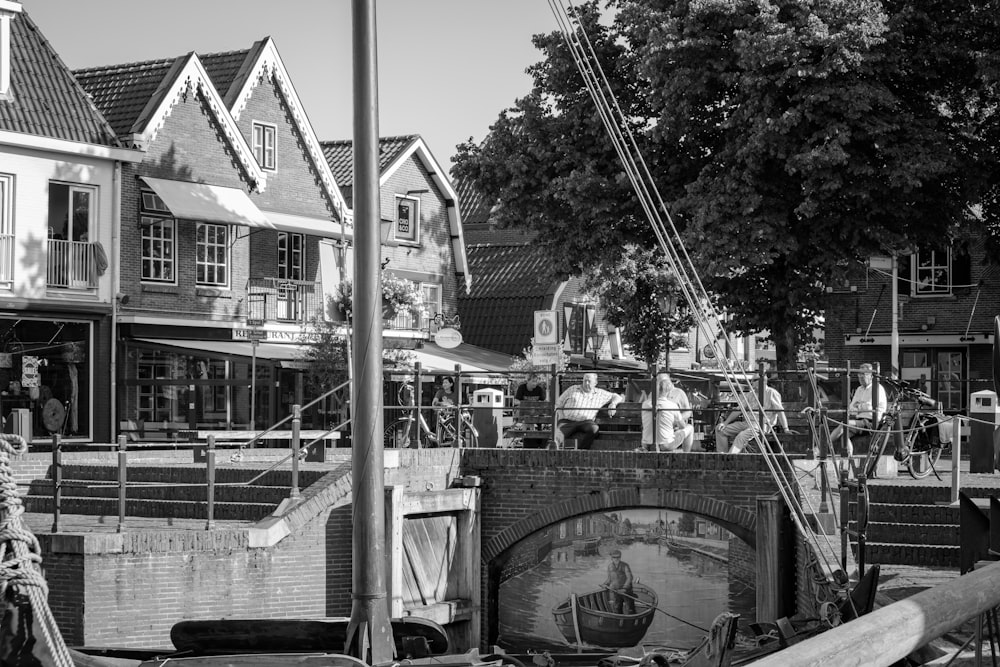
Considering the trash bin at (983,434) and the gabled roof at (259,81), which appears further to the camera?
the gabled roof at (259,81)

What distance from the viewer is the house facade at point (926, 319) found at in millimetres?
34597

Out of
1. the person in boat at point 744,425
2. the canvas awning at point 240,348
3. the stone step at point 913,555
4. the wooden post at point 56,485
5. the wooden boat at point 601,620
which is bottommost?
the wooden boat at point 601,620

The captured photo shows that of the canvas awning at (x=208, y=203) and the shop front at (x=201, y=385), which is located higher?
the canvas awning at (x=208, y=203)

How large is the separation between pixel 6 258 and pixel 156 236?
3993mm

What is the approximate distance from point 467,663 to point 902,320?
1125 inches

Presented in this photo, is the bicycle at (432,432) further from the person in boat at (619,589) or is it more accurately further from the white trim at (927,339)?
the white trim at (927,339)

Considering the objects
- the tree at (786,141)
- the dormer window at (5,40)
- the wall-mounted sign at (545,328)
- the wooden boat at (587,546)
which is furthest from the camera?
the dormer window at (5,40)

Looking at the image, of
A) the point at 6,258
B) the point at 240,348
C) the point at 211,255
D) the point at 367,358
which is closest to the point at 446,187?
the point at 211,255

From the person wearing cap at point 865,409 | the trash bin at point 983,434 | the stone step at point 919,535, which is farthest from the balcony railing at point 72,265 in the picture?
the stone step at point 919,535

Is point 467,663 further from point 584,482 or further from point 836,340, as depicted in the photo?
point 836,340

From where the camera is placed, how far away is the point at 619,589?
20469mm

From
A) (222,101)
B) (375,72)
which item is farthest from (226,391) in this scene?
(375,72)

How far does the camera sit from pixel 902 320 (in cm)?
3562

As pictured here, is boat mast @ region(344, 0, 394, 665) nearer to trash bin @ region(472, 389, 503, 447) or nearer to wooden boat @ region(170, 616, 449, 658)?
wooden boat @ region(170, 616, 449, 658)
